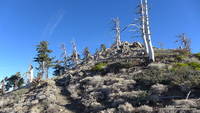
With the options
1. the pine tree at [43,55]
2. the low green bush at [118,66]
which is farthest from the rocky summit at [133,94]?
the pine tree at [43,55]

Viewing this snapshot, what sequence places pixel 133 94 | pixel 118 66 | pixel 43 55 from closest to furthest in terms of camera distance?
pixel 133 94 < pixel 118 66 < pixel 43 55

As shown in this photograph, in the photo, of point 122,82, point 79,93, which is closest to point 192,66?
point 122,82

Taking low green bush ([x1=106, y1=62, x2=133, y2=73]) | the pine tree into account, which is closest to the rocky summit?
low green bush ([x1=106, y1=62, x2=133, y2=73])

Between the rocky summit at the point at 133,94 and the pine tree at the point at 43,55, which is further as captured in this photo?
the pine tree at the point at 43,55

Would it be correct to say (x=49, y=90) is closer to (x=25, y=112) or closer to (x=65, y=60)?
(x=25, y=112)

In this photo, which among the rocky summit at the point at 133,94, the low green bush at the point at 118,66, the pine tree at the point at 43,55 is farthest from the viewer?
the pine tree at the point at 43,55

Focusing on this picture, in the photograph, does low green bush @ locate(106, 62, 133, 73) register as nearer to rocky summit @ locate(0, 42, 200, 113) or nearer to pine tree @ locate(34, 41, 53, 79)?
rocky summit @ locate(0, 42, 200, 113)

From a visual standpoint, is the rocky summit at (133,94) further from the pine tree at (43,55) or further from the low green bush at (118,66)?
the pine tree at (43,55)

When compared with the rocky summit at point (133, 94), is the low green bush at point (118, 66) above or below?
above

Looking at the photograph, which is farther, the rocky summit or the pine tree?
the pine tree

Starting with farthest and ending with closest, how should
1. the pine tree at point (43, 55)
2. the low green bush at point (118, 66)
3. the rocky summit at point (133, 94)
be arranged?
the pine tree at point (43, 55), the low green bush at point (118, 66), the rocky summit at point (133, 94)

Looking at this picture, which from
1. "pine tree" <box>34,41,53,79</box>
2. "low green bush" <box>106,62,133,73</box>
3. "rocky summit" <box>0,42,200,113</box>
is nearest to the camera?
"rocky summit" <box>0,42,200,113</box>

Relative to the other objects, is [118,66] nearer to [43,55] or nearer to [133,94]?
[133,94]

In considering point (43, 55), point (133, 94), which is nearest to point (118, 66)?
point (133, 94)
